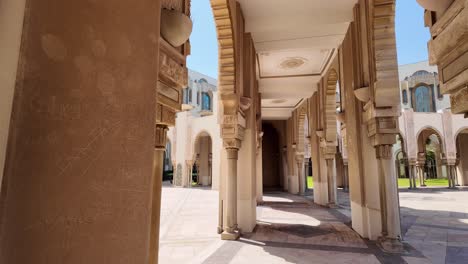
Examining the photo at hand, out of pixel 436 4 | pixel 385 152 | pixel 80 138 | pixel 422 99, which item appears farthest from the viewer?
pixel 422 99

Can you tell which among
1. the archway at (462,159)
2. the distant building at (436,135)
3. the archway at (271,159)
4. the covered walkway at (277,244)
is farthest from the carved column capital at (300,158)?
the archway at (462,159)

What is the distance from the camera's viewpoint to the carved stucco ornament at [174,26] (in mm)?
2402

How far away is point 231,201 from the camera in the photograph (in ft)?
18.5

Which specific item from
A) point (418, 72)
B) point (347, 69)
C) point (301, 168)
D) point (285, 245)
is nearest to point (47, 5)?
point (285, 245)

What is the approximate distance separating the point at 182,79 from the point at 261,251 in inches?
136

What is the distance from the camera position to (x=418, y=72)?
99.2 ft

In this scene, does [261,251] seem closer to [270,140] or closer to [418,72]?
[270,140]

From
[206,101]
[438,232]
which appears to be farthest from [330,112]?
[206,101]

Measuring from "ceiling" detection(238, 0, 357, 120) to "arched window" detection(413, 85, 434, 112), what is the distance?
74.9ft

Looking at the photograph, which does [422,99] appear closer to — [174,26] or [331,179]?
[331,179]

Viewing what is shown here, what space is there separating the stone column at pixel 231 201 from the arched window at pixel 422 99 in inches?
1150

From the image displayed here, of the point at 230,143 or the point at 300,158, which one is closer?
the point at 230,143

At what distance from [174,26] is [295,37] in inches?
224

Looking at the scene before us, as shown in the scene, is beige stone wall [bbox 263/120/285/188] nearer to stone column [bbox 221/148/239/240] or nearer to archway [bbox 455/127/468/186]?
archway [bbox 455/127/468/186]
